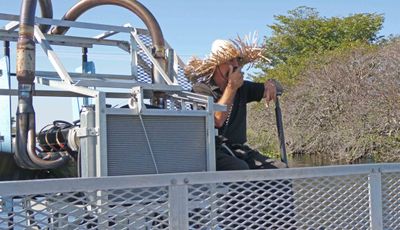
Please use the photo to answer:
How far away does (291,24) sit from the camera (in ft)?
126

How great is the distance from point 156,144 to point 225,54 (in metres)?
1.13

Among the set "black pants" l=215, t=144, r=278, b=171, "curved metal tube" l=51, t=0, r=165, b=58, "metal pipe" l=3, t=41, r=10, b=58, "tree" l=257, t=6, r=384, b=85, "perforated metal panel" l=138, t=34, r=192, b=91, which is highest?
Result: "tree" l=257, t=6, r=384, b=85

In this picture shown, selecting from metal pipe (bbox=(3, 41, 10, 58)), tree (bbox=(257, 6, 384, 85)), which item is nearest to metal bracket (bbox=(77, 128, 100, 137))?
metal pipe (bbox=(3, 41, 10, 58))

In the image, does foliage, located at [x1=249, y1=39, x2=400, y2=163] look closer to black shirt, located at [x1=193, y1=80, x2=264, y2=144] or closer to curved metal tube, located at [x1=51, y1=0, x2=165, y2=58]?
black shirt, located at [x1=193, y1=80, x2=264, y2=144]

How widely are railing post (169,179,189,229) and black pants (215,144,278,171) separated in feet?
3.57

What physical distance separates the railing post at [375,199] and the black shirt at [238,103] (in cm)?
120

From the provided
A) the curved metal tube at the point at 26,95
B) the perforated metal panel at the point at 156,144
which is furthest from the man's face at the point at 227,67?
the curved metal tube at the point at 26,95

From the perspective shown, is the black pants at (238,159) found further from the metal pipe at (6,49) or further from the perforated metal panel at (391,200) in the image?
the metal pipe at (6,49)

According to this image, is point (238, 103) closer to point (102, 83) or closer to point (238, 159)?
point (238, 159)

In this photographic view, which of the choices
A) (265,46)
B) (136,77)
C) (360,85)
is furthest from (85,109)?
(360,85)

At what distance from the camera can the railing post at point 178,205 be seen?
2.38m

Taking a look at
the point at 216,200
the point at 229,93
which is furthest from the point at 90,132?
the point at 229,93

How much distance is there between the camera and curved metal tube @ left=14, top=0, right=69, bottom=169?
302 centimetres

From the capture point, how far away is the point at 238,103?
4.12 m
